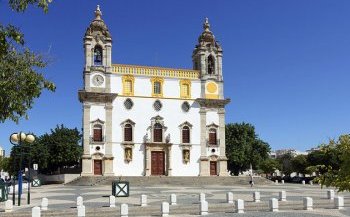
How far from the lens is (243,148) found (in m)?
63.8

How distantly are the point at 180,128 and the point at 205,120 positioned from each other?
10.6 feet

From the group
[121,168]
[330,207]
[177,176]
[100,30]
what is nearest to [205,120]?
[177,176]

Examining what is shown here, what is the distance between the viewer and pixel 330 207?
24.2 metres

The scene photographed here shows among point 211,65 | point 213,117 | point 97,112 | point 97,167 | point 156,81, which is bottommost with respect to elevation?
point 97,167

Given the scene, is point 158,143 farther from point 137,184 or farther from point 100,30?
point 100,30

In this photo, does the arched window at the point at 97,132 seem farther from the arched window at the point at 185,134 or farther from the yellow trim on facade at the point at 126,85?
the arched window at the point at 185,134

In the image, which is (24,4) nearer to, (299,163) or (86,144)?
(86,144)

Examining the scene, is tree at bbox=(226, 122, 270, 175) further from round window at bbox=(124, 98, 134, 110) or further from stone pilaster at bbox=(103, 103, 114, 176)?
stone pilaster at bbox=(103, 103, 114, 176)

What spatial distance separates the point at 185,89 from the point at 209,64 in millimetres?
4925

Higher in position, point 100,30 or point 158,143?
point 100,30

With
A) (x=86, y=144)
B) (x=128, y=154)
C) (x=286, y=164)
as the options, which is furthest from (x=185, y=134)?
(x=286, y=164)

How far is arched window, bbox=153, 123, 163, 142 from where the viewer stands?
5303 centimetres

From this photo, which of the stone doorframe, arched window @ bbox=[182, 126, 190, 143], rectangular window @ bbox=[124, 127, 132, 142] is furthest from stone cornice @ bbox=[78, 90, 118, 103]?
arched window @ bbox=[182, 126, 190, 143]

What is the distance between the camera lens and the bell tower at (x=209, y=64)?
55.7m
